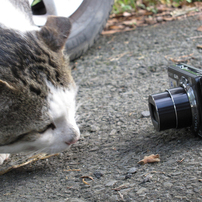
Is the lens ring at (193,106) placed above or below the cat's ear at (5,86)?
below

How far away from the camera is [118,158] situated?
5.36ft

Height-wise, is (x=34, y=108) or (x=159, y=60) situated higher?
(x=34, y=108)

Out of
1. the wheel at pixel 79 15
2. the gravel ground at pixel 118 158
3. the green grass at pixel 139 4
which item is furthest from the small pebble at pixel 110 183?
the green grass at pixel 139 4

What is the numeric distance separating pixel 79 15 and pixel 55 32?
1879 mm

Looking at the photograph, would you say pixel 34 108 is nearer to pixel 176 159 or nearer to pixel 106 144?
pixel 106 144

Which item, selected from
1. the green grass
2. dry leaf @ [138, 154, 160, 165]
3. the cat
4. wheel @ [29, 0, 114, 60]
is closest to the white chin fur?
the cat

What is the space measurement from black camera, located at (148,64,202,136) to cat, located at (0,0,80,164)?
1.53 feet

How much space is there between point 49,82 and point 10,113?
24cm

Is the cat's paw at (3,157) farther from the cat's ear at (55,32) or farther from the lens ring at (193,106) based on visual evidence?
the lens ring at (193,106)

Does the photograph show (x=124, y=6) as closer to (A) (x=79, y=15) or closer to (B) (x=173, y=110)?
(A) (x=79, y=15)

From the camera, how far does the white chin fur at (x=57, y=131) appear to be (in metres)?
1.47

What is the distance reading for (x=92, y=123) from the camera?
2.10m

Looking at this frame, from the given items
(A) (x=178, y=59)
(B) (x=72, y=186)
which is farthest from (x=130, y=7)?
(B) (x=72, y=186)

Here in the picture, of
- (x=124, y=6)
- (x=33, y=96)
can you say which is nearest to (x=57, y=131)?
(x=33, y=96)
